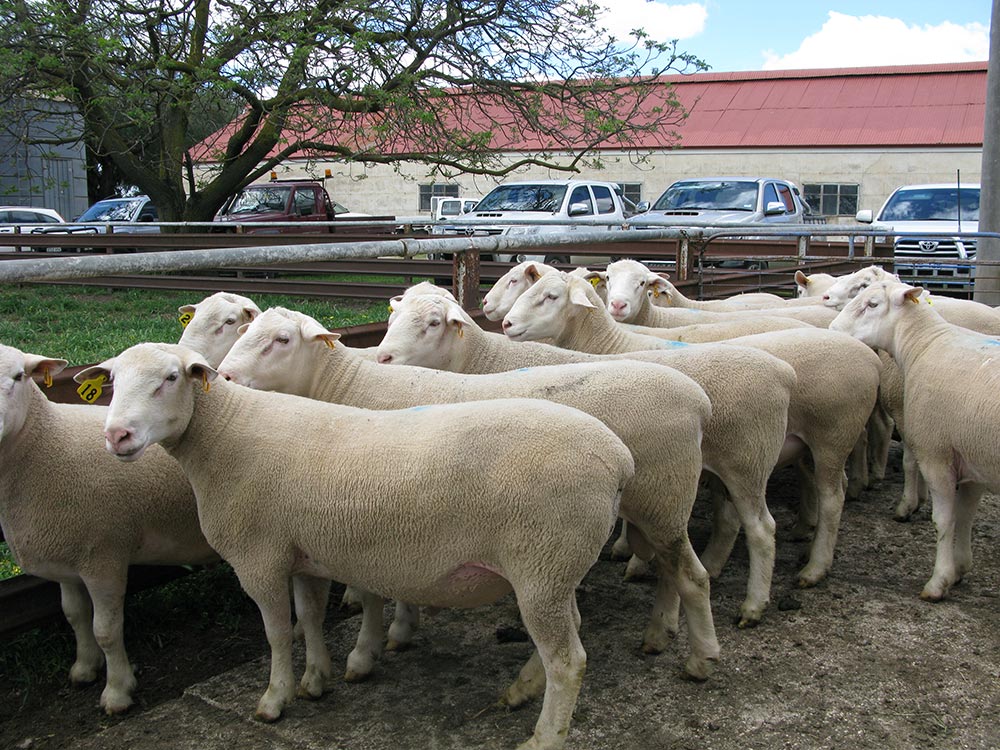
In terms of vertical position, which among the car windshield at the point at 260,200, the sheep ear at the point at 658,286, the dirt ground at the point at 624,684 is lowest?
the dirt ground at the point at 624,684

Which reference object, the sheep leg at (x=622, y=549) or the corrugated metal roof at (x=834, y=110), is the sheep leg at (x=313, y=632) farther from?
the corrugated metal roof at (x=834, y=110)

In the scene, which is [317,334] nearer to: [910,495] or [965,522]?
[965,522]

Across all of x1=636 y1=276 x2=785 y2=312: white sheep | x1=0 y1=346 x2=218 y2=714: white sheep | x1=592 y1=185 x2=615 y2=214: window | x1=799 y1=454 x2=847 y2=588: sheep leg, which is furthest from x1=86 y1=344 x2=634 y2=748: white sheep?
x1=592 y1=185 x2=615 y2=214: window

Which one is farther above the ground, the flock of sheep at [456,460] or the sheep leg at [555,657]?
the flock of sheep at [456,460]

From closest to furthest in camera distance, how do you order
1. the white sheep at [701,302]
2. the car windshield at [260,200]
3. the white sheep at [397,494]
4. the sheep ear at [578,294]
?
1. the white sheep at [397,494]
2. the sheep ear at [578,294]
3. the white sheep at [701,302]
4. the car windshield at [260,200]

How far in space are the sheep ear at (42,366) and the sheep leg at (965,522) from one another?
12.5ft

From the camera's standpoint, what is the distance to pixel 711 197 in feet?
45.7

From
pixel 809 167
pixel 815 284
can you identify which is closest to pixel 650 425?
pixel 815 284

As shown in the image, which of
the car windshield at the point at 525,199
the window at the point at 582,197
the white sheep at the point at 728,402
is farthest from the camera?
the window at the point at 582,197

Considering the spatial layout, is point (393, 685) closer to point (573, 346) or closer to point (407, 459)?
point (407, 459)

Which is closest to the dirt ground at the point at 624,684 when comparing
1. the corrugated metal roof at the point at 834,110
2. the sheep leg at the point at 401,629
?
the sheep leg at the point at 401,629

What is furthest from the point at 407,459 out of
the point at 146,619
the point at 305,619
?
the point at 146,619

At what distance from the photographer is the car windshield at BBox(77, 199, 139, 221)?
1906cm

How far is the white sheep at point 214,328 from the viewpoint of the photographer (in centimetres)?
428
